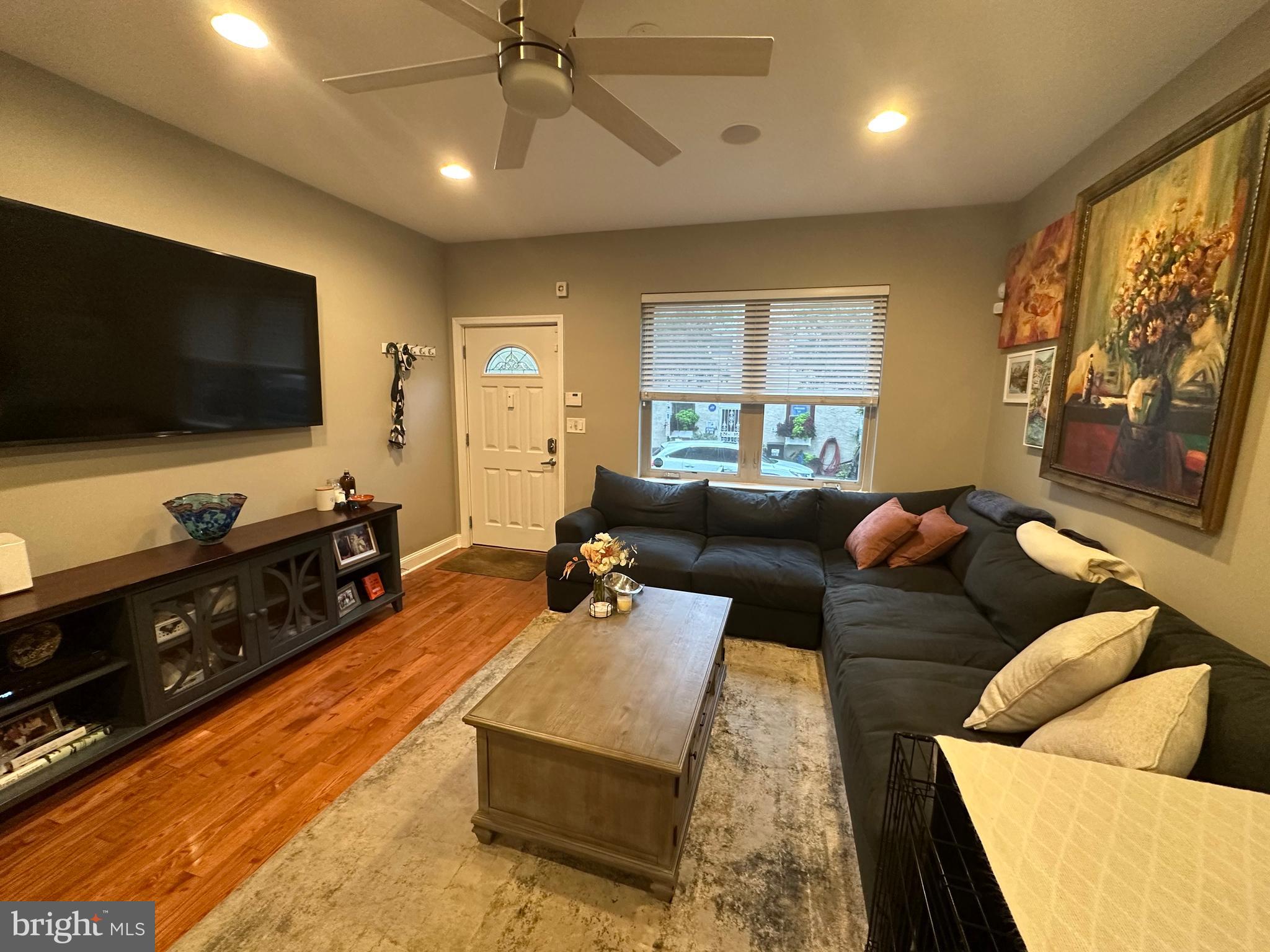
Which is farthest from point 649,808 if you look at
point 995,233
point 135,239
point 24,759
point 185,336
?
point 995,233

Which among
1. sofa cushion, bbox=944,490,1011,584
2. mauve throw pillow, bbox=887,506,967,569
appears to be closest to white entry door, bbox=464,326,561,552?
mauve throw pillow, bbox=887,506,967,569

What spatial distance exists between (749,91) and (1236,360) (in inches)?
73.4

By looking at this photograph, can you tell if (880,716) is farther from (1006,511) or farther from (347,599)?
(347,599)

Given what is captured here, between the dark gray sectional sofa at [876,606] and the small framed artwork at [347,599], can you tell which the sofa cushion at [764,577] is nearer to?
the dark gray sectional sofa at [876,606]

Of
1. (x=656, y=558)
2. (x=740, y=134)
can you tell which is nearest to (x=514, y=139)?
(x=740, y=134)

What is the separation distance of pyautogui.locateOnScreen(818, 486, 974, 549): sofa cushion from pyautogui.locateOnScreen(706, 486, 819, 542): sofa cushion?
3.3 inches

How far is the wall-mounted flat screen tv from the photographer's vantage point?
1.82 m

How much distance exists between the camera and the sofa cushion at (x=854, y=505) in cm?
312

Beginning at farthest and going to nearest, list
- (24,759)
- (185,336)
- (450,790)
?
(185,336) → (450,790) → (24,759)

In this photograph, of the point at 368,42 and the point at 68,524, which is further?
the point at 68,524

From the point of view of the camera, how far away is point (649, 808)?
4.56ft

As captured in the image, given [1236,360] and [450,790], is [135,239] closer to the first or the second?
[450,790]

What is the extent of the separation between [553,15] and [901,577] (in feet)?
9.18

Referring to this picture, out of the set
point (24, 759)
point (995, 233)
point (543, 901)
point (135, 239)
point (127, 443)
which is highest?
point (995, 233)
